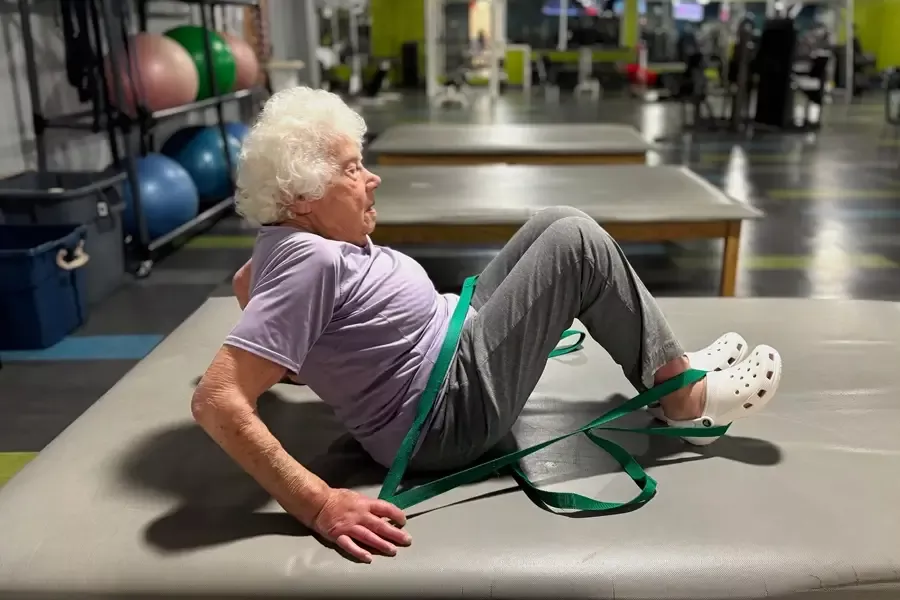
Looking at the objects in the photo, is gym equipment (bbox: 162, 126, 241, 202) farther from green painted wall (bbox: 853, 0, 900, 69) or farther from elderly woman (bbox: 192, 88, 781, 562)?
green painted wall (bbox: 853, 0, 900, 69)

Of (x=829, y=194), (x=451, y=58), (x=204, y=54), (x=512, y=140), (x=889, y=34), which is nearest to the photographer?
(x=204, y=54)

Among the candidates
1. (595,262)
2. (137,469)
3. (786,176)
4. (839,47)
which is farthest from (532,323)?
(839,47)

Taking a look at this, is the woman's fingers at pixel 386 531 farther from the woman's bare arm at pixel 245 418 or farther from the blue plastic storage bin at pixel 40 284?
the blue plastic storage bin at pixel 40 284

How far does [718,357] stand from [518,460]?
0.51 m

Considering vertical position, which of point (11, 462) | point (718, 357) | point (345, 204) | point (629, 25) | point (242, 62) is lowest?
point (11, 462)

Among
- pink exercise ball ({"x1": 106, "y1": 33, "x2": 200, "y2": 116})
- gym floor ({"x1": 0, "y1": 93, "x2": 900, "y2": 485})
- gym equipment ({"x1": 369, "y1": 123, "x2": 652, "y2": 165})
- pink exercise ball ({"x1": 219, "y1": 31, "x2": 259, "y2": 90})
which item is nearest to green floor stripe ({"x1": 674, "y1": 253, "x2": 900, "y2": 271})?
gym floor ({"x1": 0, "y1": 93, "x2": 900, "y2": 485})

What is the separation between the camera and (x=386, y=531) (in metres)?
1.22

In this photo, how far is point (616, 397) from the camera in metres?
1.74

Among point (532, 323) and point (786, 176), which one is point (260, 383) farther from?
point (786, 176)

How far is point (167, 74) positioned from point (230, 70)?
824 mm

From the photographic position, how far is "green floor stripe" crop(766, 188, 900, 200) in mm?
5027

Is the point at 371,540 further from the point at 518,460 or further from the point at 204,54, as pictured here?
the point at 204,54

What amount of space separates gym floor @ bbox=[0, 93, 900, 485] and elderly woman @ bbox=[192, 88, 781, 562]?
1.13 m

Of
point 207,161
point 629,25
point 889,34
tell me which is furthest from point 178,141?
point 889,34
